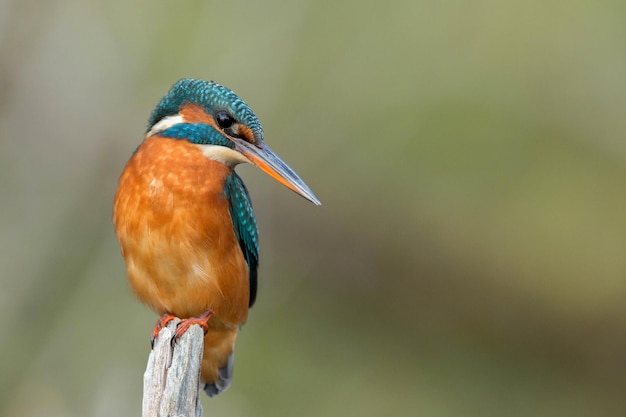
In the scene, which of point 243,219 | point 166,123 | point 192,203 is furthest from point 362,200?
point 192,203

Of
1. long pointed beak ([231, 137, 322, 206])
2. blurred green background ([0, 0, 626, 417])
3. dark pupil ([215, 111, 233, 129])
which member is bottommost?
blurred green background ([0, 0, 626, 417])

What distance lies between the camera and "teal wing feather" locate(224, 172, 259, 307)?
154 inches

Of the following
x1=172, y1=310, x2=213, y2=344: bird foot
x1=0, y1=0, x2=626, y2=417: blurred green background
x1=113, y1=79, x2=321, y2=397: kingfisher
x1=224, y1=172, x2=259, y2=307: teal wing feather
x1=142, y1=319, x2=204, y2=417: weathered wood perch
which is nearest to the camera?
x1=142, y1=319, x2=204, y2=417: weathered wood perch

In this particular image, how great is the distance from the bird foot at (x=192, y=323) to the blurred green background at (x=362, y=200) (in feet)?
6.61

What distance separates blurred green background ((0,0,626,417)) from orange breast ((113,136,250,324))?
2.10 meters

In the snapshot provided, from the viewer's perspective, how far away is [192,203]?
12.2 ft

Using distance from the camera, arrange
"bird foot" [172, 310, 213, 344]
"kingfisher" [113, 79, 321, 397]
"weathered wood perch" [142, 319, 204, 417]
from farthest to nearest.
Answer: "kingfisher" [113, 79, 321, 397] < "bird foot" [172, 310, 213, 344] < "weathered wood perch" [142, 319, 204, 417]

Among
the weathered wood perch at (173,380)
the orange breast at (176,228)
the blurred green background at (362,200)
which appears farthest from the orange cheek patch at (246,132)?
the blurred green background at (362,200)

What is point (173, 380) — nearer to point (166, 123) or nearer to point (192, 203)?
point (192, 203)

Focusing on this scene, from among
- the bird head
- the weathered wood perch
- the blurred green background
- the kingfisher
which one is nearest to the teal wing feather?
the kingfisher

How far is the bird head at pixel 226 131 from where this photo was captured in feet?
12.4

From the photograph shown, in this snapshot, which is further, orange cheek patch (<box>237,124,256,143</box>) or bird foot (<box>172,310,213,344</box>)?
orange cheek patch (<box>237,124,256,143</box>)

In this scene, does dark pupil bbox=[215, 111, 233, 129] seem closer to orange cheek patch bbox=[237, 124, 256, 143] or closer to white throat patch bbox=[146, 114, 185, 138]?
orange cheek patch bbox=[237, 124, 256, 143]

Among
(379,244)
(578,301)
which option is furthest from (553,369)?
(379,244)
